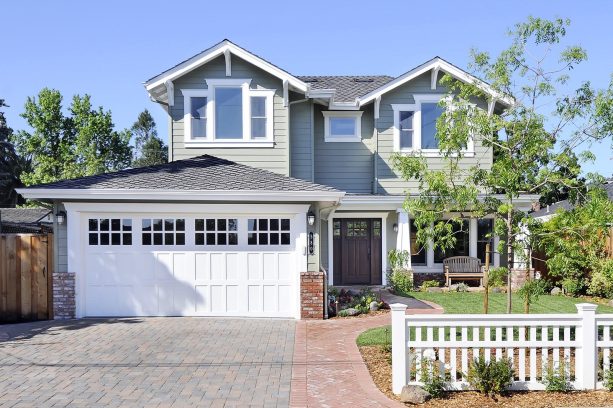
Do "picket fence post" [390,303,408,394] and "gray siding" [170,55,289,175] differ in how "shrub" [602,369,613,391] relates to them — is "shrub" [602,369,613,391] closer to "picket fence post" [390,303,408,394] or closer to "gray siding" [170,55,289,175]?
"picket fence post" [390,303,408,394]

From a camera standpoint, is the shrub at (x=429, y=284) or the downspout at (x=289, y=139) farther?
the shrub at (x=429, y=284)

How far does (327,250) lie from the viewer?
1766 cm

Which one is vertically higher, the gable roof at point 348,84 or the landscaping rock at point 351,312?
the gable roof at point 348,84

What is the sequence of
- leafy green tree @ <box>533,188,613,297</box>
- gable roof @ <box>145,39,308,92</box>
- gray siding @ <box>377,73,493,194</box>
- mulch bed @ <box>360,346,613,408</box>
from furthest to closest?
gray siding @ <box>377,73,493,194</box>, gable roof @ <box>145,39,308,92</box>, leafy green tree @ <box>533,188,613,297</box>, mulch bed @ <box>360,346,613,408</box>

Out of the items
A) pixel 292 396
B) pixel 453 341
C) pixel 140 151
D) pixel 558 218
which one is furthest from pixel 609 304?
pixel 140 151

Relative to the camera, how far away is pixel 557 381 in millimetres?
6867

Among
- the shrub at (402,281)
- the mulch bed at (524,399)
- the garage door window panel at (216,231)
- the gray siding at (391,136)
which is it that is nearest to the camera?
the mulch bed at (524,399)

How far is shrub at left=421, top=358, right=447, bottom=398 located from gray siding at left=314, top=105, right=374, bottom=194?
1147cm

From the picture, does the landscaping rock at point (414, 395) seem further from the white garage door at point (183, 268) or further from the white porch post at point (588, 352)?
the white garage door at point (183, 268)

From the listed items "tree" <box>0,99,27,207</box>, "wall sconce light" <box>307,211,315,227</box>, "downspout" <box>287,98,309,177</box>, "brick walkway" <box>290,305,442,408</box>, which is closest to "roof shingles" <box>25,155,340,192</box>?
"wall sconce light" <box>307,211,315,227</box>

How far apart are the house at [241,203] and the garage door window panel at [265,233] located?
0.02 metres

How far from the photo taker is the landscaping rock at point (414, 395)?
21.2ft

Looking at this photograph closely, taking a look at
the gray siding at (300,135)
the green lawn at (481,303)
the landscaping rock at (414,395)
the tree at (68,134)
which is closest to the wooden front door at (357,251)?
the green lawn at (481,303)

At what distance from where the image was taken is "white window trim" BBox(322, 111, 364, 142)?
59.0 feet
